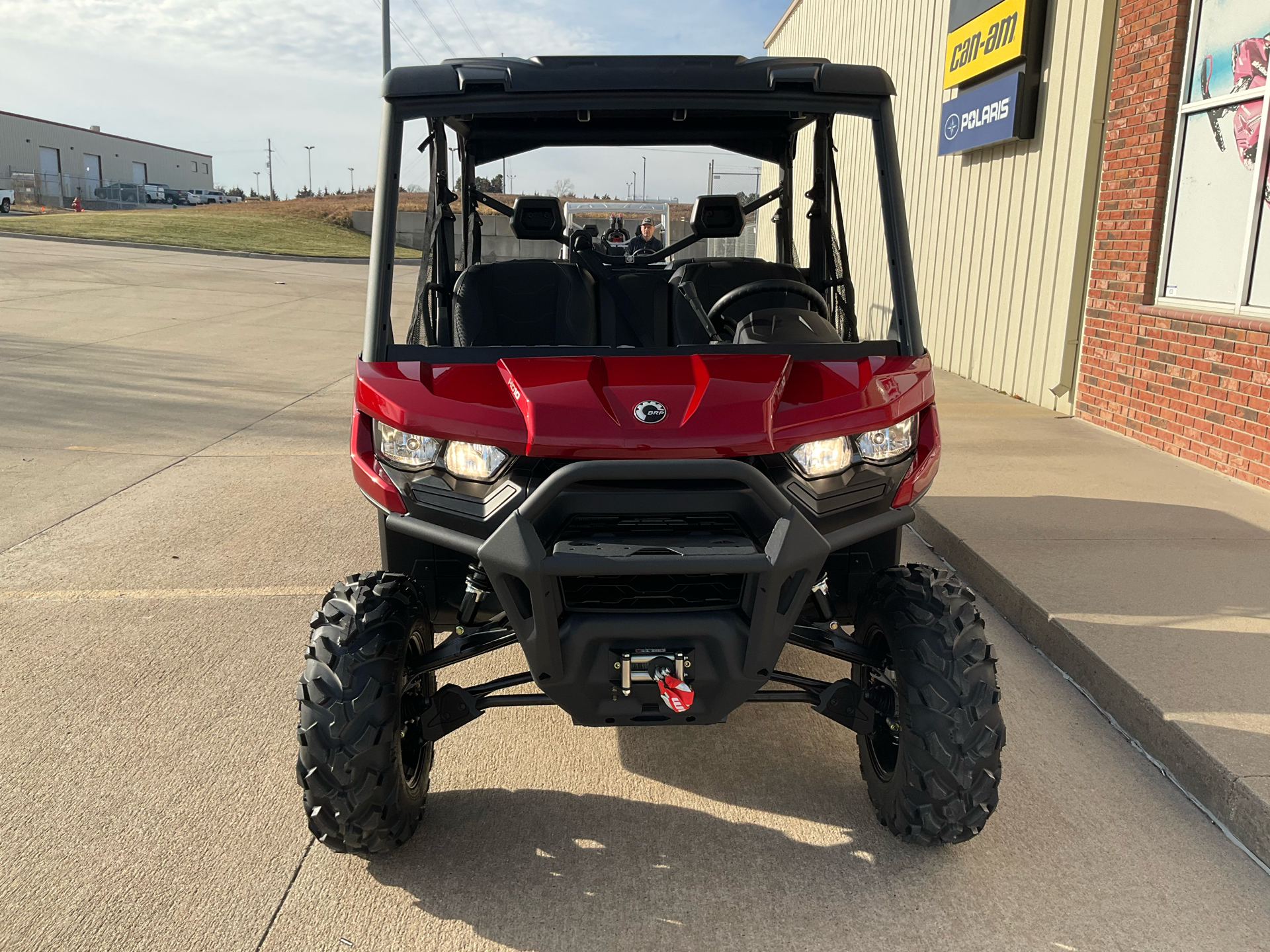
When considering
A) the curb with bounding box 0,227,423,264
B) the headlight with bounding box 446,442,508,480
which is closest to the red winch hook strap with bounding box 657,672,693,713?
the headlight with bounding box 446,442,508,480

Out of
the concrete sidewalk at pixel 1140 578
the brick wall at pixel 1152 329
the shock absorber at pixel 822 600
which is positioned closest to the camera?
the shock absorber at pixel 822 600

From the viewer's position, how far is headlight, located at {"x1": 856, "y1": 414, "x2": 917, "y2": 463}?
2592 mm

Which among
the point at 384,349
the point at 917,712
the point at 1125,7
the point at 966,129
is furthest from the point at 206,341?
the point at 917,712

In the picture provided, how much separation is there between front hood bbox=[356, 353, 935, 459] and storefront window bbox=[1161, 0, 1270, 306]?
500cm

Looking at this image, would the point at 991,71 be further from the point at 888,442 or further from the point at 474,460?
the point at 474,460

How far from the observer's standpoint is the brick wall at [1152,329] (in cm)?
623

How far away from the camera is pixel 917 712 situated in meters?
2.61

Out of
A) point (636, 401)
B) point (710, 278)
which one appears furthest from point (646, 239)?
point (636, 401)

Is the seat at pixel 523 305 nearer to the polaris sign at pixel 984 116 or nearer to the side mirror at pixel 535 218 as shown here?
the side mirror at pixel 535 218

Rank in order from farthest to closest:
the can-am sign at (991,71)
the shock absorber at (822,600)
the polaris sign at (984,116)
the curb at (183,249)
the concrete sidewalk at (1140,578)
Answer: the curb at (183,249), the polaris sign at (984,116), the can-am sign at (991,71), the concrete sidewalk at (1140,578), the shock absorber at (822,600)

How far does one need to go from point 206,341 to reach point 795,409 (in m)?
12.8

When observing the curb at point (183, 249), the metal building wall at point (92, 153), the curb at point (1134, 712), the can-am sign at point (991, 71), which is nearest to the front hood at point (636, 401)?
the curb at point (1134, 712)

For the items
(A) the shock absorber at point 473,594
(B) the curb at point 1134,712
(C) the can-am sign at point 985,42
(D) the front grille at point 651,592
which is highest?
(C) the can-am sign at point 985,42

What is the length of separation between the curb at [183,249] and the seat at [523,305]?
2960cm
